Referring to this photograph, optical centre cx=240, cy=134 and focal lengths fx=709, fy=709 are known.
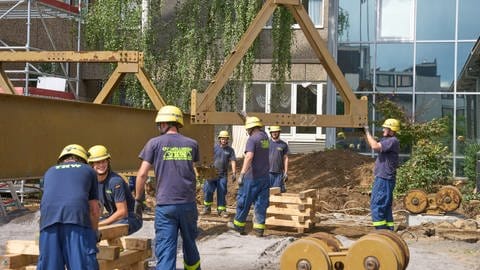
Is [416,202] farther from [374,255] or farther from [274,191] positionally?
[374,255]

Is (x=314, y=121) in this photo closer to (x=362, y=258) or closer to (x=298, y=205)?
(x=298, y=205)

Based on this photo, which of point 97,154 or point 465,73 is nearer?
point 97,154

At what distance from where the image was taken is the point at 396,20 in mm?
21250

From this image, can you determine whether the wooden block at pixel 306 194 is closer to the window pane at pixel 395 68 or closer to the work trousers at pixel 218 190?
the work trousers at pixel 218 190

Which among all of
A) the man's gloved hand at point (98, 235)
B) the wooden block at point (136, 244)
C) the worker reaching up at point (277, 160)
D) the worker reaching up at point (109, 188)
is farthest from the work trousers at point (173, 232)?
the worker reaching up at point (277, 160)

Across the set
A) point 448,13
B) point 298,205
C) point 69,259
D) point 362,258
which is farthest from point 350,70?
point 69,259

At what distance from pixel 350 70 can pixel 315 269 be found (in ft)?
50.7

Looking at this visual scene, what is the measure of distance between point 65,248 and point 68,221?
0.23 meters

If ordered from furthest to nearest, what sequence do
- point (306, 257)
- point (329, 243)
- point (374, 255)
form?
point (329, 243), point (306, 257), point (374, 255)

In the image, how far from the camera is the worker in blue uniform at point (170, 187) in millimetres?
6695

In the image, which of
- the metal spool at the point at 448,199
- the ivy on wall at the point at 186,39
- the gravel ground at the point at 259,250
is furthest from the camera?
the ivy on wall at the point at 186,39

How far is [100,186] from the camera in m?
6.71

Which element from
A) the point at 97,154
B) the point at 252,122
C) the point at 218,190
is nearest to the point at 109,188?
the point at 97,154

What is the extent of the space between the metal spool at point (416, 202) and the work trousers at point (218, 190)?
3412 millimetres
